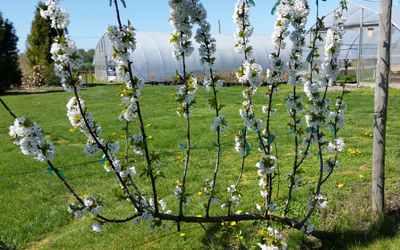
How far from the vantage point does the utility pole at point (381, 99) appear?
265 cm

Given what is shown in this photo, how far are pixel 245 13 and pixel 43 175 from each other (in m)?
3.74

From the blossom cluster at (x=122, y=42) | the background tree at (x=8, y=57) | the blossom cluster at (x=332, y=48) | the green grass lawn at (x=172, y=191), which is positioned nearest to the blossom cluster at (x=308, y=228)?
the green grass lawn at (x=172, y=191)

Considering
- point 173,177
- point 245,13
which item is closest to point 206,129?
point 173,177

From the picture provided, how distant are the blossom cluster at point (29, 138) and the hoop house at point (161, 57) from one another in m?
16.2

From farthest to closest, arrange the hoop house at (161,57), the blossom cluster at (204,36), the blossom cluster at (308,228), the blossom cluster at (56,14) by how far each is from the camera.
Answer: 1. the hoop house at (161,57)
2. the blossom cluster at (308,228)
3. the blossom cluster at (204,36)
4. the blossom cluster at (56,14)

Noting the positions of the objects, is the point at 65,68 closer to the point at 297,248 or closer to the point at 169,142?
the point at 297,248

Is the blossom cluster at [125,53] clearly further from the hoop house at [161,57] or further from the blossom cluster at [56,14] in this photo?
the hoop house at [161,57]

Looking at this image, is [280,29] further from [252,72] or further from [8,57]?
[8,57]

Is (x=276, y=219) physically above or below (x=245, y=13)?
below

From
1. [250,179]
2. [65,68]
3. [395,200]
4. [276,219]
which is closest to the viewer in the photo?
[65,68]

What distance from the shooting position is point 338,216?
2893mm

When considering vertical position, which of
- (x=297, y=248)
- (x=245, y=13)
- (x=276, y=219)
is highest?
(x=245, y=13)

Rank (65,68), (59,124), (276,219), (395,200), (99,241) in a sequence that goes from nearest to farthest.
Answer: (65,68) → (276,219) → (99,241) → (395,200) → (59,124)

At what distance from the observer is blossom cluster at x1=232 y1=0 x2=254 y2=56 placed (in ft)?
7.30
